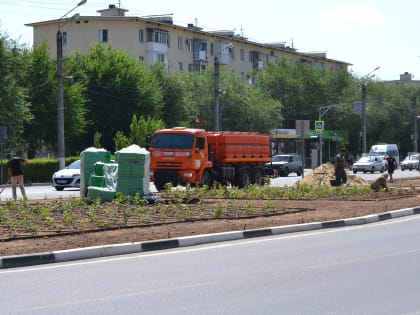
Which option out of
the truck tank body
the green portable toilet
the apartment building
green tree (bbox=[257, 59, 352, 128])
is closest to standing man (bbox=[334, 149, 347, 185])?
the truck tank body

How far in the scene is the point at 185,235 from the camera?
14.9m

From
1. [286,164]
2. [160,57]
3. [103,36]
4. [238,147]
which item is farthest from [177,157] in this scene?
[160,57]

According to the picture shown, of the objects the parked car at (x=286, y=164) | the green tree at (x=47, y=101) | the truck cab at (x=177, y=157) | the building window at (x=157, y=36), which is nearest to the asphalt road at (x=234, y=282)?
the truck cab at (x=177, y=157)

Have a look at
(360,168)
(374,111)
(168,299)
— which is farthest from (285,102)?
(168,299)

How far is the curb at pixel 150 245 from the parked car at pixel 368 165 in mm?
45176

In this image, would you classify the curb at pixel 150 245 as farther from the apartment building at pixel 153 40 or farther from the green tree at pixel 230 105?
the apartment building at pixel 153 40

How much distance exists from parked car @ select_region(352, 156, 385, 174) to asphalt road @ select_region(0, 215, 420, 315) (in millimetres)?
49589

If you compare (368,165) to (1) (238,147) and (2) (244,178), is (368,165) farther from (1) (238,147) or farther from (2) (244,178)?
(1) (238,147)

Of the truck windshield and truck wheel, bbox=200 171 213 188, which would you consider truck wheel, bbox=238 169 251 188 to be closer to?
truck wheel, bbox=200 171 213 188

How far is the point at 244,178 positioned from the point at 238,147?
1451 mm

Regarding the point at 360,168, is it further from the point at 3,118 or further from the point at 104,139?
the point at 3,118

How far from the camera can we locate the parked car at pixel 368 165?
63250 millimetres

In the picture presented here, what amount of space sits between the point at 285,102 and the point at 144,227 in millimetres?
80800

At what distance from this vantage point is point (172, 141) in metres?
32.5
